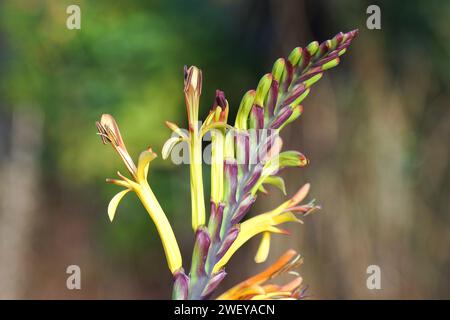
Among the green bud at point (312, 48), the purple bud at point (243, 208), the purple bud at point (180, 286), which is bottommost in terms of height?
the purple bud at point (180, 286)

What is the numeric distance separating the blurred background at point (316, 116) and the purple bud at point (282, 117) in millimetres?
2494

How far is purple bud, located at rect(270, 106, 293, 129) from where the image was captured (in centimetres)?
55

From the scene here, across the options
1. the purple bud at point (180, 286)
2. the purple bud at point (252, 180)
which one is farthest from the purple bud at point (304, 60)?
the purple bud at point (180, 286)

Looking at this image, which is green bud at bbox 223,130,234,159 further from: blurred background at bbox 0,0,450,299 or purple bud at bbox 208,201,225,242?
blurred background at bbox 0,0,450,299

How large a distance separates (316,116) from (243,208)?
2.84 meters

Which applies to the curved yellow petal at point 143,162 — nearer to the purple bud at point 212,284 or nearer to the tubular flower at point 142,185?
the tubular flower at point 142,185

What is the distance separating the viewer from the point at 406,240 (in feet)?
10.3

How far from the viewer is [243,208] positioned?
529mm

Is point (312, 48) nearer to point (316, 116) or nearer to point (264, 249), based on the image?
point (264, 249)

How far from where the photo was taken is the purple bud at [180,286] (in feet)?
1.62

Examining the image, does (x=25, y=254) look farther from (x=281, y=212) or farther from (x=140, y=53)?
(x=281, y=212)

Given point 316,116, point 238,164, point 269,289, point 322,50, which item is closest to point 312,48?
point 322,50
